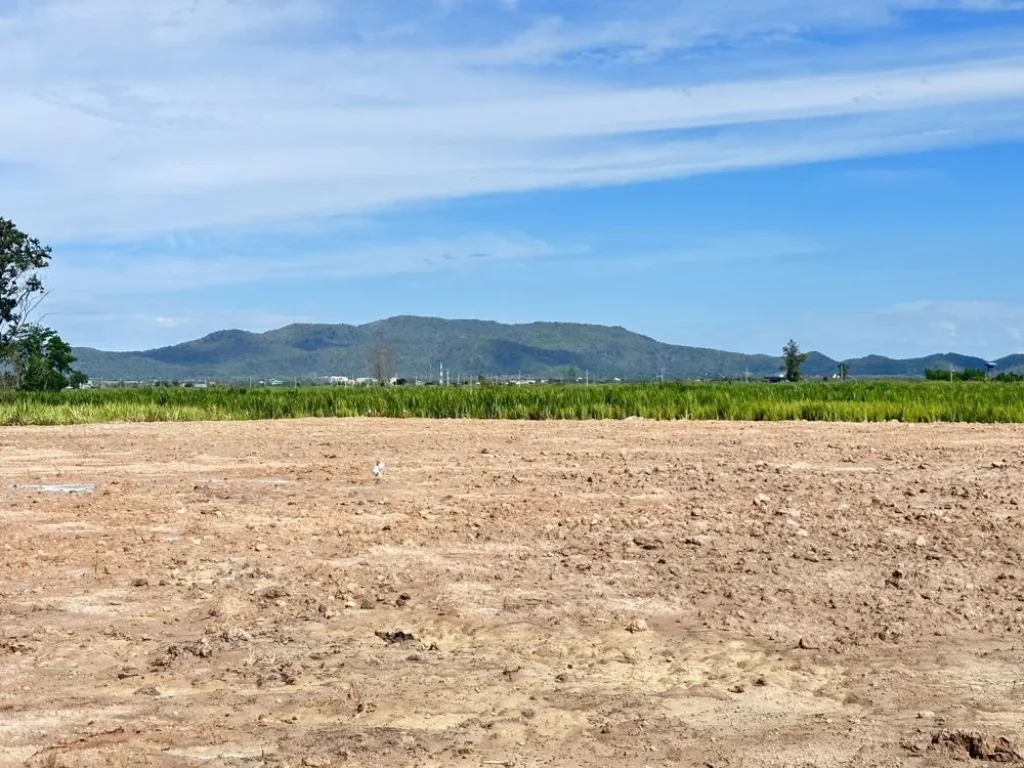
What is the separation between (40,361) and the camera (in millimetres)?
52188

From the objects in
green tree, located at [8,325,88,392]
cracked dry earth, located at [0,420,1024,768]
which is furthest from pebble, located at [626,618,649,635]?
green tree, located at [8,325,88,392]

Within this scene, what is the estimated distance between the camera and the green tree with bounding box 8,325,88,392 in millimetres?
44000

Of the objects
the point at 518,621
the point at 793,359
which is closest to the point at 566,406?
the point at 518,621

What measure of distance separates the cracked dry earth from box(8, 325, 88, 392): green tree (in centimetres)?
3310

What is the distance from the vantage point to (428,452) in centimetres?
1745

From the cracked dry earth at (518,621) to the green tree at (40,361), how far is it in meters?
33.1

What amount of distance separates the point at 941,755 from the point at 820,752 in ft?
1.52

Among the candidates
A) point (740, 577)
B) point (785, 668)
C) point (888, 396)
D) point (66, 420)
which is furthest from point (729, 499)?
point (888, 396)

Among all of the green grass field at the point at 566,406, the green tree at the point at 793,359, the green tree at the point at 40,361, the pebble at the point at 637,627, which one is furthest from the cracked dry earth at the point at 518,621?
the green tree at the point at 793,359

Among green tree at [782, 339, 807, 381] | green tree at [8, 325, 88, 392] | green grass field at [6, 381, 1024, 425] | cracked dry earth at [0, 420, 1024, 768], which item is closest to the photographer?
cracked dry earth at [0, 420, 1024, 768]

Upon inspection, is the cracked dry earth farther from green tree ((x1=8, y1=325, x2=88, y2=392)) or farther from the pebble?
green tree ((x1=8, y1=325, x2=88, y2=392))

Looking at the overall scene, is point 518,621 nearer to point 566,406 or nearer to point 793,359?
point 566,406

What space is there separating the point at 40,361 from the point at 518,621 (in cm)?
4923

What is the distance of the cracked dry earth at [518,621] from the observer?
17.0ft
